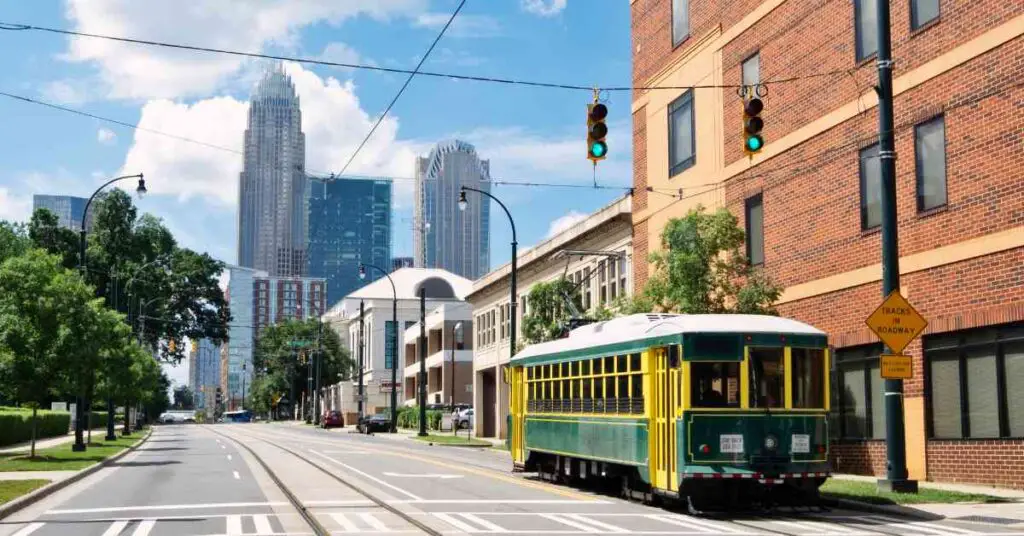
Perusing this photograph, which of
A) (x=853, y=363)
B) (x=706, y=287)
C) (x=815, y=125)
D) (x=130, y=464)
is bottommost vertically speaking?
(x=130, y=464)

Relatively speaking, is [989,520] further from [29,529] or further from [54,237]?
[54,237]

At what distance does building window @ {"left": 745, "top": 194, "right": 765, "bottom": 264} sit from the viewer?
106 ft

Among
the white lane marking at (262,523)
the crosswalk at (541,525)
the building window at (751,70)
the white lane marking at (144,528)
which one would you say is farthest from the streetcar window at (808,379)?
the building window at (751,70)

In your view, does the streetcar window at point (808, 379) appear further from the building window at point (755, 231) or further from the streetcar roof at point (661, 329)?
the building window at point (755, 231)

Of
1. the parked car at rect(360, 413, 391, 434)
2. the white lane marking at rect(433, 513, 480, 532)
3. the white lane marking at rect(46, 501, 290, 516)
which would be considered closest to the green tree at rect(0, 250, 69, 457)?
the white lane marking at rect(46, 501, 290, 516)

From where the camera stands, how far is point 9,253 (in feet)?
244

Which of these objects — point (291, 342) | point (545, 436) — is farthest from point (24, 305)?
point (291, 342)

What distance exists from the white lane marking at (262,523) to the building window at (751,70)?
19.7m

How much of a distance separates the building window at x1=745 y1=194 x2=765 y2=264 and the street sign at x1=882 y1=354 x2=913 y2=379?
12.4m

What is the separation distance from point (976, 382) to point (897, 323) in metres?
4.35

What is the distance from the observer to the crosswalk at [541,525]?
15.4 metres

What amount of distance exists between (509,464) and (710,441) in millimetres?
17012

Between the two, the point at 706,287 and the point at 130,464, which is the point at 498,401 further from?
the point at 706,287

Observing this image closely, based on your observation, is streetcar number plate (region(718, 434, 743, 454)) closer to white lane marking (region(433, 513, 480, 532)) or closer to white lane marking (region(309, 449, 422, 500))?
white lane marking (region(433, 513, 480, 532))
